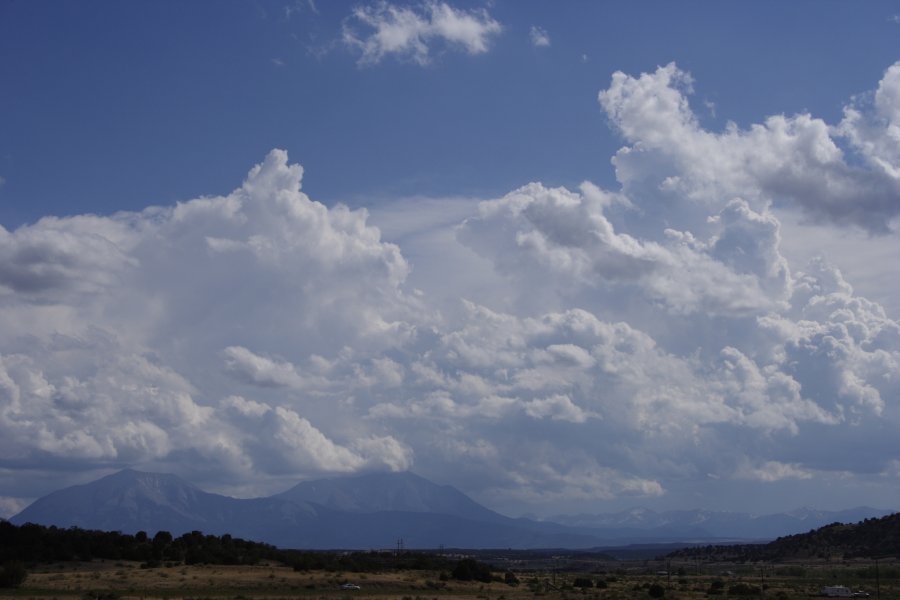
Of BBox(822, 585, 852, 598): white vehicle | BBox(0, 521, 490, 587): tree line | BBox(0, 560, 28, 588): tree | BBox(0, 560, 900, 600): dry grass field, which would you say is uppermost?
BBox(0, 521, 490, 587): tree line

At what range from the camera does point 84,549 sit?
10375 cm

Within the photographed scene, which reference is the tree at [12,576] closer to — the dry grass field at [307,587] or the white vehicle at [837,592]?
the dry grass field at [307,587]

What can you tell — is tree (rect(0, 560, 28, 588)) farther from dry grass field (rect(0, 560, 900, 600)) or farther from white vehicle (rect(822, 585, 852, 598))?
white vehicle (rect(822, 585, 852, 598))

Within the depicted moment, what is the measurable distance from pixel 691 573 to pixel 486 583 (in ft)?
181

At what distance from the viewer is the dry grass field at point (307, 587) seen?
81.3 m

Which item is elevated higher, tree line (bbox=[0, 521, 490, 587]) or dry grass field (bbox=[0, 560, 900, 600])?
tree line (bbox=[0, 521, 490, 587])

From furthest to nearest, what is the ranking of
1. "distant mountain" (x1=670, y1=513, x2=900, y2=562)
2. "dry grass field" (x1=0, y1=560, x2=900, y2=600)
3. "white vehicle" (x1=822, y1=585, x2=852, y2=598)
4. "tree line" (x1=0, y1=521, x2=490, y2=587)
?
1. "distant mountain" (x1=670, y1=513, x2=900, y2=562)
2. "tree line" (x1=0, y1=521, x2=490, y2=587)
3. "white vehicle" (x1=822, y1=585, x2=852, y2=598)
4. "dry grass field" (x1=0, y1=560, x2=900, y2=600)

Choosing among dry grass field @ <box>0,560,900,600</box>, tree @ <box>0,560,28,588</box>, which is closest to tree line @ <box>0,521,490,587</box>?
dry grass field @ <box>0,560,900,600</box>

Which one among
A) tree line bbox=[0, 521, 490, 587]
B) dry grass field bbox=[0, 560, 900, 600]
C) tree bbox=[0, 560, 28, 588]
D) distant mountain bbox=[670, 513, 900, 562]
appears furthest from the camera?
distant mountain bbox=[670, 513, 900, 562]

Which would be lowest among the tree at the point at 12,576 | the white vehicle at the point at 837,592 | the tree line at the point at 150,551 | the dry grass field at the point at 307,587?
the white vehicle at the point at 837,592

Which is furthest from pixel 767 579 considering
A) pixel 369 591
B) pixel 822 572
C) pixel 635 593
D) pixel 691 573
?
pixel 369 591

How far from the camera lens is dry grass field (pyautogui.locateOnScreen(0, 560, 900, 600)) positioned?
8131 cm

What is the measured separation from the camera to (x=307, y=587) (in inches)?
3605

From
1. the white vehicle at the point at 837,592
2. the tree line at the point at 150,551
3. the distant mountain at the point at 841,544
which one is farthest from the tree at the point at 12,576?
the distant mountain at the point at 841,544
